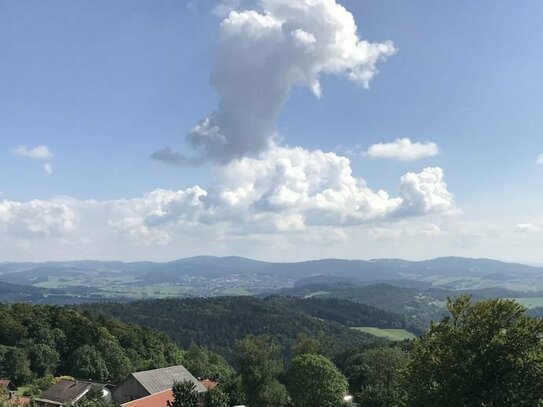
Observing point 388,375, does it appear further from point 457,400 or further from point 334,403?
point 457,400

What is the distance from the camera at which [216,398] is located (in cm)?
4878

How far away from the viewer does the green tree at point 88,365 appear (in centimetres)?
7956

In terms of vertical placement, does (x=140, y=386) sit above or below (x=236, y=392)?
below

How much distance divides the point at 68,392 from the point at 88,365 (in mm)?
19579

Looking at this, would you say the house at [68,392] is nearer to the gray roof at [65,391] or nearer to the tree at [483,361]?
the gray roof at [65,391]

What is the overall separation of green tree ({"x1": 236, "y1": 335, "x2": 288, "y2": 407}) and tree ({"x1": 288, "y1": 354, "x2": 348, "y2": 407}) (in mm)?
2500

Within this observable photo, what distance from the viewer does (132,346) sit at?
92000 millimetres

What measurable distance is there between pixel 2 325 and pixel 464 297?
78858mm

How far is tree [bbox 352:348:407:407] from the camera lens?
5052 centimetres

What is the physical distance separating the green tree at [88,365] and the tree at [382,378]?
3993cm

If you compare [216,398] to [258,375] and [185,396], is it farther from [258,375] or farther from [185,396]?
[258,375]

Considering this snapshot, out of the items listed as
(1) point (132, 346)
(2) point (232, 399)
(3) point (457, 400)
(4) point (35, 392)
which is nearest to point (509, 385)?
(3) point (457, 400)

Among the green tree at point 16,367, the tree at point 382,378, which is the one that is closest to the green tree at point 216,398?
the tree at point 382,378

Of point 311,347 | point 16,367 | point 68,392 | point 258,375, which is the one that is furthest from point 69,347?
point 258,375
